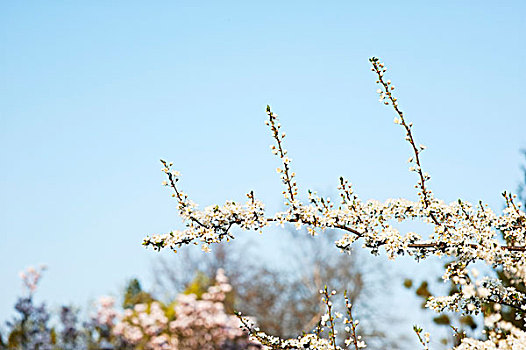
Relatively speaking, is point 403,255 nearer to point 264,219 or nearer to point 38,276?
point 264,219

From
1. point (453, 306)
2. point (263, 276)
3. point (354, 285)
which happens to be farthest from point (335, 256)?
point (453, 306)

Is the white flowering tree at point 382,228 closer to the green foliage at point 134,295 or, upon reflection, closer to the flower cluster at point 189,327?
the flower cluster at point 189,327

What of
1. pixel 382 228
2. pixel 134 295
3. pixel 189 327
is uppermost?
pixel 134 295

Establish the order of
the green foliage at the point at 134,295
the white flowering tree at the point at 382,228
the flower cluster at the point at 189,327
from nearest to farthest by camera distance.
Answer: the white flowering tree at the point at 382,228
the flower cluster at the point at 189,327
the green foliage at the point at 134,295

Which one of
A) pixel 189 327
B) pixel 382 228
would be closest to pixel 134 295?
pixel 189 327

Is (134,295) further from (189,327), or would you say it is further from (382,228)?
(382,228)

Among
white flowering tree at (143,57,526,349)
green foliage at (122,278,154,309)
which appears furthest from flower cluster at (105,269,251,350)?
white flowering tree at (143,57,526,349)

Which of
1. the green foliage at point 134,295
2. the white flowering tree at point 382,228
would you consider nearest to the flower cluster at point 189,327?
the green foliage at point 134,295

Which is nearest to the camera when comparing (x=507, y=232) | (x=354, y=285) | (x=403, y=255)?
(x=403, y=255)

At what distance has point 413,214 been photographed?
421cm

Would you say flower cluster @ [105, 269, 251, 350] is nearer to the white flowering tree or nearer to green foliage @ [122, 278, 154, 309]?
green foliage @ [122, 278, 154, 309]

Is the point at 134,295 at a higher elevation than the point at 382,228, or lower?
higher

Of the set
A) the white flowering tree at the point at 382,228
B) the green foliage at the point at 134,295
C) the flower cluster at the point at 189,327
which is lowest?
the white flowering tree at the point at 382,228

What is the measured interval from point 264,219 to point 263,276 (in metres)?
16.0
